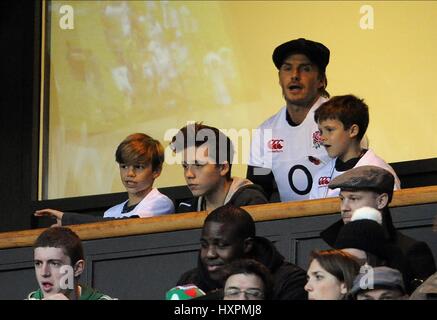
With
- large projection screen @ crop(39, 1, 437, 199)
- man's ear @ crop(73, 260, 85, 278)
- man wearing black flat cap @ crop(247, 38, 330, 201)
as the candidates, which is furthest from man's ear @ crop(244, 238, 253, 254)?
large projection screen @ crop(39, 1, 437, 199)

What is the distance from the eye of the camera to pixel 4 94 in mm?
11195

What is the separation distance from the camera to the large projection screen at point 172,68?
10555 mm

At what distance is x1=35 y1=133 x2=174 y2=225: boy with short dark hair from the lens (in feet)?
28.9

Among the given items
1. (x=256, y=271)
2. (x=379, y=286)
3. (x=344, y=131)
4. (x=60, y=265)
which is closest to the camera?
(x=379, y=286)

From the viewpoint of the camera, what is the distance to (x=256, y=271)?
6836mm

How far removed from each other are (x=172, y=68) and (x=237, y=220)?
370 centimetres

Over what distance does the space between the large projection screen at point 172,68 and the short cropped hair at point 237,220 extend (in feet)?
9.88

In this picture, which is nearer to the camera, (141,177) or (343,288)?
(343,288)

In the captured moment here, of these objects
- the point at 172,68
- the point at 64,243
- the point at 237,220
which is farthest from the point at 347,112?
the point at 172,68

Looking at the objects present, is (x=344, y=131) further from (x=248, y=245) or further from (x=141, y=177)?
(x=141, y=177)

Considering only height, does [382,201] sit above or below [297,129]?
below

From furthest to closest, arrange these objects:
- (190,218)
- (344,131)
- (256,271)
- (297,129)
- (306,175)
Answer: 1. (297,129)
2. (306,175)
3. (190,218)
4. (344,131)
5. (256,271)

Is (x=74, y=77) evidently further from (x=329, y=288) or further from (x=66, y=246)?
(x=329, y=288)
